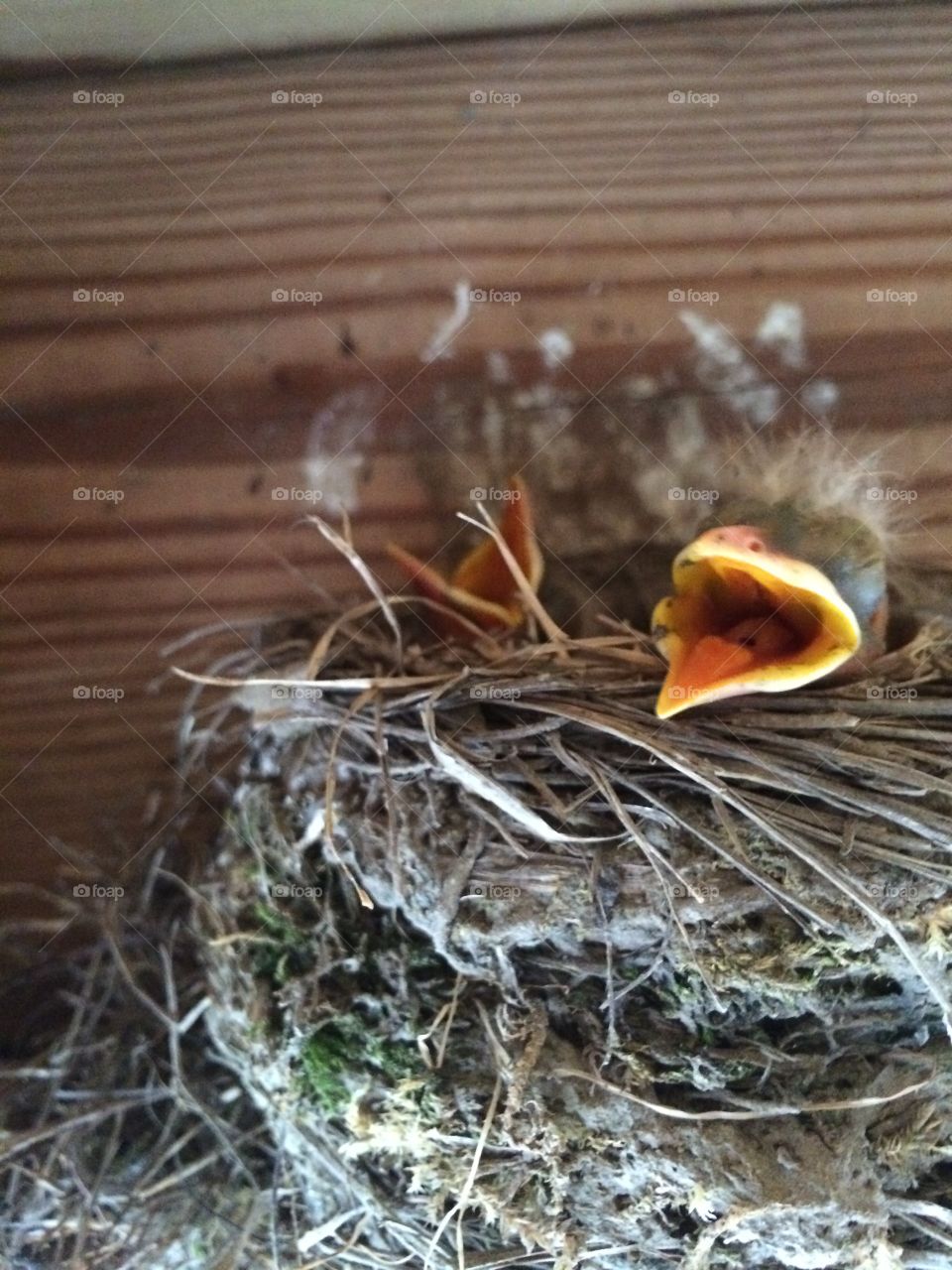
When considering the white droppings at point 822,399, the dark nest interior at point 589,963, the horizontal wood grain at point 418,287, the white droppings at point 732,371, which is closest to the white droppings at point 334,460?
the horizontal wood grain at point 418,287

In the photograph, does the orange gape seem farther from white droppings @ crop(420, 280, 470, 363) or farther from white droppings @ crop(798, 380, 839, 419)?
white droppings @ crop(798, 380, 839, 419)

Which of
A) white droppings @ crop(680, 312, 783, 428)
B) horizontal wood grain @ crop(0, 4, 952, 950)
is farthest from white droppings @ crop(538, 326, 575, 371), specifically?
white droppings @ crop(680, 312, 783, 428)

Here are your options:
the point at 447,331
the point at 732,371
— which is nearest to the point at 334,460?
the point at 447,331

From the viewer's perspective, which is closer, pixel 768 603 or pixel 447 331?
pixel 768 603

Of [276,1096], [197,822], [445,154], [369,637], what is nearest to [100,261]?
[445,154]

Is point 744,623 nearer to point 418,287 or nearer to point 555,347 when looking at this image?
point 555,347

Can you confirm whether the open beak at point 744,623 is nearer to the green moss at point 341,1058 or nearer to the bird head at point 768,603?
the bird head at point 768,603
